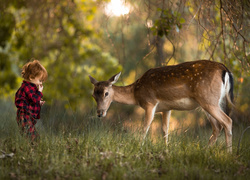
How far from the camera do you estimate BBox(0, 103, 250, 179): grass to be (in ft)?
13.8

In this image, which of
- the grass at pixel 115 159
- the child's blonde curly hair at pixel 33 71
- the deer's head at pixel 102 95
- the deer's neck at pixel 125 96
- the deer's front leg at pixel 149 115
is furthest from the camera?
the deer's neck at pixel 125 96

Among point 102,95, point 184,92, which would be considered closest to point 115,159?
point 184,92

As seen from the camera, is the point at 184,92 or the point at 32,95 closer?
the point at 32,95

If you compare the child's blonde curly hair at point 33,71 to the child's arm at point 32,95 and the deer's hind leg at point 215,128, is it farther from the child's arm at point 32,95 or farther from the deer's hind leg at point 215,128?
the deer's hind leg at point 215,128

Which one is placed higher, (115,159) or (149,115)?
(149,115)

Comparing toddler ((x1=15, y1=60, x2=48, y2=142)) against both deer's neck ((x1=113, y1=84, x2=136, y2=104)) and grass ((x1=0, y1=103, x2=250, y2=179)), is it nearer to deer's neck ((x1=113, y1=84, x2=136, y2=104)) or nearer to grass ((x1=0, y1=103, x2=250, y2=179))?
grass ((x1=0, y1=103, x2=250, y2=179))

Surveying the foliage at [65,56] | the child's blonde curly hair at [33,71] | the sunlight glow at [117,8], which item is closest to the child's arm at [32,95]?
the child's blonde curly hair at [33,71]

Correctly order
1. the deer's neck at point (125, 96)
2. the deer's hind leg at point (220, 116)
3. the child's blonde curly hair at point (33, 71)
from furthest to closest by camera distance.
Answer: the deer's neck at point (125, 96) < the deer's hind leg at point (220, 116) < the child's blonde curly hair at point (33, 71)

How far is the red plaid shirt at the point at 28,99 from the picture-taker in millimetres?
5520

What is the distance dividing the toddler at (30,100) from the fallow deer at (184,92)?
45.6 inches

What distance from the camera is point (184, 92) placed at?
600cm

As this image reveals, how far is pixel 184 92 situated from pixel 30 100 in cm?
233

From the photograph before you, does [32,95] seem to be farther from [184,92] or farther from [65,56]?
[65,56]

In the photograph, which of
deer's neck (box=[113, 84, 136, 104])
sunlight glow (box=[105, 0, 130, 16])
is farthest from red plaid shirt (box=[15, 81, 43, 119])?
sunlight glow (box=[105, 0, 130, 16])
